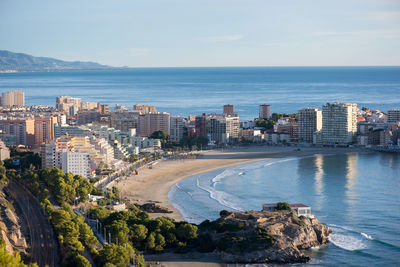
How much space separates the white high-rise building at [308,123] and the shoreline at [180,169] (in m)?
3.79

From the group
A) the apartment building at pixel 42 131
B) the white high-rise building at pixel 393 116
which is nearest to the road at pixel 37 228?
the apartment building at pixel 42 131

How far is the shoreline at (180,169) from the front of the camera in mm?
26203

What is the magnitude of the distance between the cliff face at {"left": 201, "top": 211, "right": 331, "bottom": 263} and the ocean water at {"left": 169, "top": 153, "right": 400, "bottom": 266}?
54 centimetres

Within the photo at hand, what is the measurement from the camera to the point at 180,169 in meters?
33.7

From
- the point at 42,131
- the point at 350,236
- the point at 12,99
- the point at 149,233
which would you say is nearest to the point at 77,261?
the point at 149,233

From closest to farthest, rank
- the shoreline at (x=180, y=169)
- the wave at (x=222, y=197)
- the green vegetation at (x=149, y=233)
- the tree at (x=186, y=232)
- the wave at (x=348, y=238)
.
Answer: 1. the green vegetation at (x=149, y=233)
2. the tree at (x=186, y=232)
3. the wave at (x=348, y=238)
4. the wave at (x=222, y=197)
5. the shoreline at (x=180, y=169)

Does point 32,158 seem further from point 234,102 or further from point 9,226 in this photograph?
point 234,102

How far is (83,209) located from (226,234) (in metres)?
6.21

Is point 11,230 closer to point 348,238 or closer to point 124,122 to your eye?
point 348,238

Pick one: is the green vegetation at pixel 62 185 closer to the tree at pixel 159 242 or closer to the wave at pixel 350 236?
the tree at pixel 159 242

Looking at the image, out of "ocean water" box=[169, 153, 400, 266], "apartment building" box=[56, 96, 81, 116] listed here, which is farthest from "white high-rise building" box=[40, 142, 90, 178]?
"apartment building" box=[56, 96, 81, 116]

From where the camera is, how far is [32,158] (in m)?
30.9

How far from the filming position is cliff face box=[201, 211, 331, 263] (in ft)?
57.8

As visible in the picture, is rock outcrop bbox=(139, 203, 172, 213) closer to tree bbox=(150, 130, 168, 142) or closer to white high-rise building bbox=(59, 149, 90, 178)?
white high-rise building bbox=(59, 149, 90, 178)
